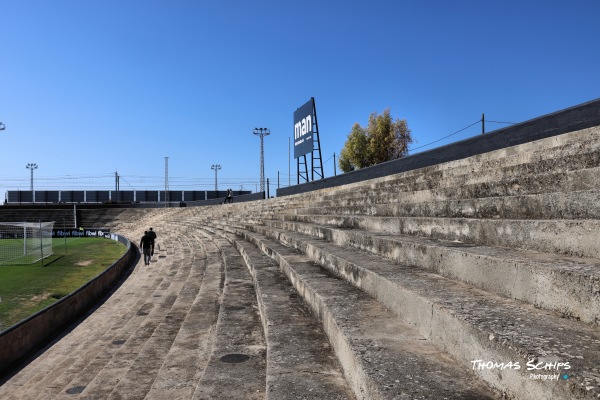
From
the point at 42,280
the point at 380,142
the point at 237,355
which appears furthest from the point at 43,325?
the point at 380,142

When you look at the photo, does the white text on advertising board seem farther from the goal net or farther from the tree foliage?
the tree foliage

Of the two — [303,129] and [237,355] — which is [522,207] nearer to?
[237,355]

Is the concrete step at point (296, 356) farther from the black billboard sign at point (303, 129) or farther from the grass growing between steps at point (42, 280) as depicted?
the black billboard sign at point (303, 129)

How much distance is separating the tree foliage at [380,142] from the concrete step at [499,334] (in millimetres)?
42145

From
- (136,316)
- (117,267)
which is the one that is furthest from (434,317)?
(117,267)

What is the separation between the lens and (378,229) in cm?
498

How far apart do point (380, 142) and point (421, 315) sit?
143 ft

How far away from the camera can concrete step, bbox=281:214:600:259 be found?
2145mm

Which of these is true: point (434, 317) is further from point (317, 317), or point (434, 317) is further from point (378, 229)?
point (378, 229)

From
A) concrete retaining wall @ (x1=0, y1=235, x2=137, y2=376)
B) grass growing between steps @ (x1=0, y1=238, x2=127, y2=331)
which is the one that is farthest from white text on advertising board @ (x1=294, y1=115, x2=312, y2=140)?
concrete retaining wall @ (x1=0, y1=235, x2=137, y2=376)

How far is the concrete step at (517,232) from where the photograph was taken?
2.14m

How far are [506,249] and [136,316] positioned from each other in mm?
6451

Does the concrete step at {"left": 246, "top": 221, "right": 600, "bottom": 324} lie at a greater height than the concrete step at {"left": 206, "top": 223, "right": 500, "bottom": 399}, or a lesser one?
greater

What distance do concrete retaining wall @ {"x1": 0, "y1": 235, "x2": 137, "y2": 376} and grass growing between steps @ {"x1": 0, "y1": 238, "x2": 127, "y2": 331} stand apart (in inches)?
42.8
